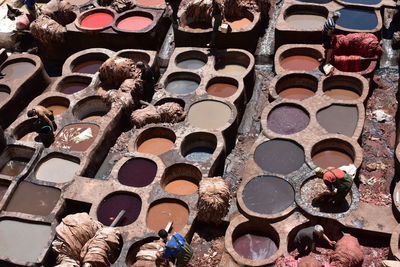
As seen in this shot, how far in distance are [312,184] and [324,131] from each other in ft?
5.68

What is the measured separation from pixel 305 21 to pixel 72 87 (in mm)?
7969

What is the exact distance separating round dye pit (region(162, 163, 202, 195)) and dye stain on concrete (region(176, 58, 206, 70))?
438 centimetres

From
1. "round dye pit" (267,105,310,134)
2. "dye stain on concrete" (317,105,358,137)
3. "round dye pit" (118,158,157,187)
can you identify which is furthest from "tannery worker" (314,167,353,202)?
"round dye pit" (118,158,157,187)

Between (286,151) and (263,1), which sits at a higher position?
(263,1)

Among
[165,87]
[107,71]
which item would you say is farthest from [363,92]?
[107,71]

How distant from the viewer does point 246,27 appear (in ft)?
51.9

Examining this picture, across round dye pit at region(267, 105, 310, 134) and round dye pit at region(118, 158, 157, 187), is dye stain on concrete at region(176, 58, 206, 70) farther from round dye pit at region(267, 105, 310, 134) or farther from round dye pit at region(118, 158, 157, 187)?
round dye pit at region(118, 158, 157, 187)

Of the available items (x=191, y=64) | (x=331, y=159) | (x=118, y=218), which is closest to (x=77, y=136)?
(x=118, y=218)

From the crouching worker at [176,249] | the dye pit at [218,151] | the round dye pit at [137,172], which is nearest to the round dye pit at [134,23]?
the dye pit at [218,151]

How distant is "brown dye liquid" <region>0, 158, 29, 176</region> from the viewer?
1334 centimetres

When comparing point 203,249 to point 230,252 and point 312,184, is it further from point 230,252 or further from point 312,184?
point 312,184

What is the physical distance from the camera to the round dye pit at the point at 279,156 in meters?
11.9

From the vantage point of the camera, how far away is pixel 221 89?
14656 millimetres

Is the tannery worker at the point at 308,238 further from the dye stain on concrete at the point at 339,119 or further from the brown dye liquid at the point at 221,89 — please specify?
the brown dye liquid at the point at 221,89
